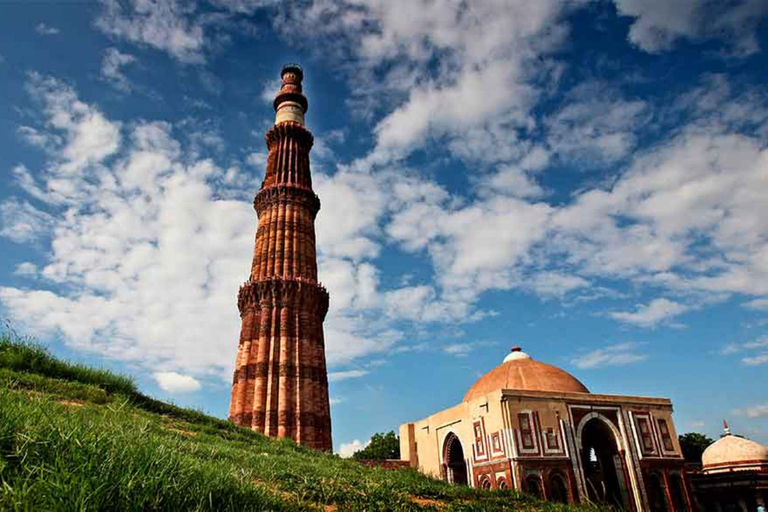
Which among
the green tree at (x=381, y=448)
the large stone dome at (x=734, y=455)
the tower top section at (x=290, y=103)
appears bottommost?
the large stone dome at (x=734, y=455)

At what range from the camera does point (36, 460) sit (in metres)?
3.43

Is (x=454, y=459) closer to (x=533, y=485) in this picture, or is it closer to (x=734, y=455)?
(x=533, y=485)

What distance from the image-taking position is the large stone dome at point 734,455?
1110 inches

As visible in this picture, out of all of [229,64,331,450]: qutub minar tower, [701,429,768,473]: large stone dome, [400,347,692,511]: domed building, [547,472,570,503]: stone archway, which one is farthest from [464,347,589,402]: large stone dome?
[701,429,768,473]: large stone dome

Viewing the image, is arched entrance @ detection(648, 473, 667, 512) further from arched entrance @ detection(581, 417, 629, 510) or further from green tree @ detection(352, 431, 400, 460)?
green tree @ detection(352, 431, 400, 460)

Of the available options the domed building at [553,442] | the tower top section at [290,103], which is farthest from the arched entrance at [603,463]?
the tower top section at [290,103]

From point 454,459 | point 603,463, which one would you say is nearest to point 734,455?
point 603,463

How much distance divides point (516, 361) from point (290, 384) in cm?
1223

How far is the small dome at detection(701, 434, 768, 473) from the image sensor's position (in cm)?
2820

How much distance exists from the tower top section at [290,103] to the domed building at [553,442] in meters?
20.0

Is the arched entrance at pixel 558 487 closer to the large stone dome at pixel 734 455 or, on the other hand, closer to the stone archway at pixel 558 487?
the stone archway at pixel 558 487

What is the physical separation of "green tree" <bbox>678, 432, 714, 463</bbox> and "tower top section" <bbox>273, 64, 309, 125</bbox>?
4174 cm

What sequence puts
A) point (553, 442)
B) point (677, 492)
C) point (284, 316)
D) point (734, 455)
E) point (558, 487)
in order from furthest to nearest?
1. point (734, 455)
2. point (284, 316)
3. point (677, 492)
4. point (553, 442)
5. point (558, 487)

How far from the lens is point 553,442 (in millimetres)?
21828
